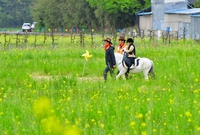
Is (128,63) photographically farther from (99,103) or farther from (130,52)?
(99,103)

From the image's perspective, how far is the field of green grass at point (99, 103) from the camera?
676 cm

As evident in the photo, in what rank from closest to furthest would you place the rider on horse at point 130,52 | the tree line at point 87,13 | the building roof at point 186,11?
the rider on horse at point 130,52, the building roof at point 186,11, the tree line at point 87,13

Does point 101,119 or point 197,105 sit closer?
point 101,119

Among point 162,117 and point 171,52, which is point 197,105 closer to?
point 162,117

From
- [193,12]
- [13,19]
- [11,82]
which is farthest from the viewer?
[13,19]

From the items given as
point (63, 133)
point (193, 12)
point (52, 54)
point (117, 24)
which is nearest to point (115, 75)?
point (52, 54)

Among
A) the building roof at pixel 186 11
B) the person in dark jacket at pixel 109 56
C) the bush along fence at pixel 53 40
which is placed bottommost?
the bush along fence at pixel 53 40

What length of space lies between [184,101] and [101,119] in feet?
6.01

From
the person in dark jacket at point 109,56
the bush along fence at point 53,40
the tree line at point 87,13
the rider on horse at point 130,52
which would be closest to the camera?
the person in dark jacket at point 109,56

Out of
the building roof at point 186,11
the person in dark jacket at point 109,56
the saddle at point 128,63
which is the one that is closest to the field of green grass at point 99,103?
the person in dark jacket at point 109,56

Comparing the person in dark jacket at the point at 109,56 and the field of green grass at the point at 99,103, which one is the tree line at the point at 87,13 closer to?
the field of green grass at the point at 99,103

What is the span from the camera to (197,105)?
848cm

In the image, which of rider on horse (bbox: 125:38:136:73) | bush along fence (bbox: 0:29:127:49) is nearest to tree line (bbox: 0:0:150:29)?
bush along fence (bbox: 0:29:127:49)

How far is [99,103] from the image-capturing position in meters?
9.14
